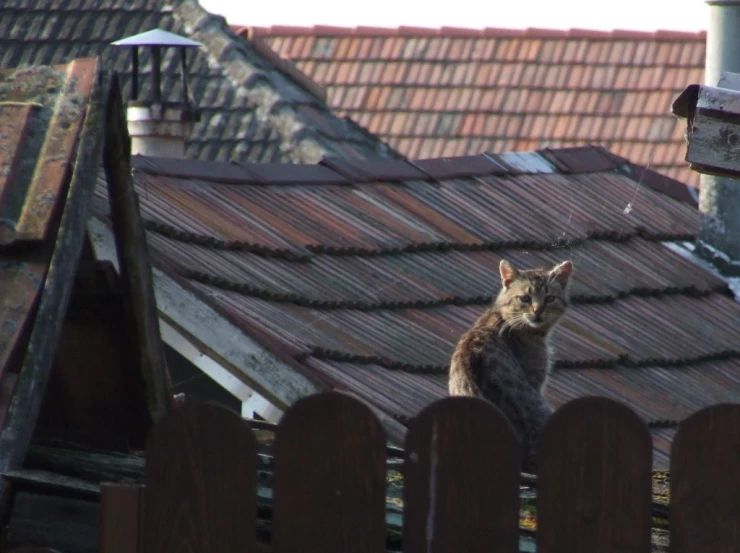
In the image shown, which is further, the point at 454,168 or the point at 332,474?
the point at 454,168

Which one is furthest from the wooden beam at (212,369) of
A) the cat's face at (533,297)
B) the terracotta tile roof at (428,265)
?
the cat's face at (533,297)

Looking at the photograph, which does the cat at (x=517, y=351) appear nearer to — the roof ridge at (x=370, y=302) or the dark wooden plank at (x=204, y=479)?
the roof ridge at (x=370, y=302)

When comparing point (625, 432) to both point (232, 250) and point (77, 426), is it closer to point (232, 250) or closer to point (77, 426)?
point (77, 426)

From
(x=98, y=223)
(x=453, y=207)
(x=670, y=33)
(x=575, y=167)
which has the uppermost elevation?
(x=670, y=33)

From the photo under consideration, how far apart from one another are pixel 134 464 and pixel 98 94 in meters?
0.73

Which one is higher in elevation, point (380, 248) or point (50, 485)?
point (380, 248)

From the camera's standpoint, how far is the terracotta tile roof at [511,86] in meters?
16.4

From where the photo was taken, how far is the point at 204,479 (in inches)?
97.0

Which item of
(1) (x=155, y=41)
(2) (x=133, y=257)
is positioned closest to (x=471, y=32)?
(1) (x=155, y=41)

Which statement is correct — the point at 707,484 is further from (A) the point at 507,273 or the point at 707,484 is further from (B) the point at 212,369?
(A) the point at 507,273

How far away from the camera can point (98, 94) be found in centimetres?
273

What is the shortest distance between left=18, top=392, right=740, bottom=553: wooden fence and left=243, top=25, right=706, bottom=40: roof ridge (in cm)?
1482

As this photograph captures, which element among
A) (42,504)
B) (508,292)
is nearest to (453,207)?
(508,292)

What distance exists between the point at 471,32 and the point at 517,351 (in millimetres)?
12089
